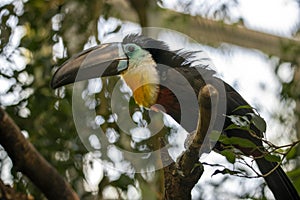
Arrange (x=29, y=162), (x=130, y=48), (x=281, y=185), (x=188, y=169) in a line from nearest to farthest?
(x=188, y=169) < (x=29, y=162) < (x=281, y=185) < (x=130, y=48)

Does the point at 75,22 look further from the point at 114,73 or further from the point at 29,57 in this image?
the point at 114,73

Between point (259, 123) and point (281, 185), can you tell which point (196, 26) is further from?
point (259, 123)

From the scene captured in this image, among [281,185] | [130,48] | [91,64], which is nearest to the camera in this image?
[281,185]

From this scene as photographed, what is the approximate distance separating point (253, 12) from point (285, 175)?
1224 mm

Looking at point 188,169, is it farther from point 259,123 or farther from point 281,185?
point 281,185

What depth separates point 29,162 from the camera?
67.1 inches

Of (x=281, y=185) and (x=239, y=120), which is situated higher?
(x=239, y=120)

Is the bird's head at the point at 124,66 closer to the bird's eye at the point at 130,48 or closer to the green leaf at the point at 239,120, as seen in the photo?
the bird's eye at the point at 130,48

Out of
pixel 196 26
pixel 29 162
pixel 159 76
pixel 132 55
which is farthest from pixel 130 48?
pixel 196 26

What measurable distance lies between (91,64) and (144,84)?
0.58ft

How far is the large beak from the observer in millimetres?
1982

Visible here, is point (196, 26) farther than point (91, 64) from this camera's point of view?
Yes

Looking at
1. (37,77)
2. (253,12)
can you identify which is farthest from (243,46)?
(37,77)

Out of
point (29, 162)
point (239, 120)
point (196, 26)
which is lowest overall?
point (196, 26)
